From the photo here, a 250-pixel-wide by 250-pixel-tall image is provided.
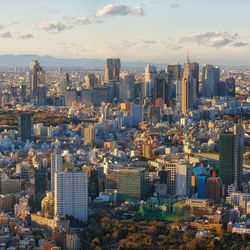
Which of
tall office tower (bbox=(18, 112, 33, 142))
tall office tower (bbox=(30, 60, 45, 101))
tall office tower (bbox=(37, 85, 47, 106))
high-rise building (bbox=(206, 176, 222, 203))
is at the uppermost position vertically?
tall office tower (bbox=(30, 60, 45, 101))

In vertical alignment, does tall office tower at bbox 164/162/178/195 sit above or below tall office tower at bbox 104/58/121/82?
below

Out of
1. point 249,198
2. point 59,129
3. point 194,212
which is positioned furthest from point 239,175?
point 59,129

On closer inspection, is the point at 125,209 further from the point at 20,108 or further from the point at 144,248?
the point at 20,108

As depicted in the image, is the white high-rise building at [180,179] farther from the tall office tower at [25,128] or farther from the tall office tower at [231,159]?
the tall office tower at [25,128]

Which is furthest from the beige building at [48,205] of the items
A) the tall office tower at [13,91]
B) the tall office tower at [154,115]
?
the tall office tower at [13,91]

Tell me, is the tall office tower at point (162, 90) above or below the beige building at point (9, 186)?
above

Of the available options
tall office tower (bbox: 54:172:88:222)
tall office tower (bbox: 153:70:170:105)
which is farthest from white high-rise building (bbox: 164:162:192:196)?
tall office tower (bbox: 153:70:170:105)

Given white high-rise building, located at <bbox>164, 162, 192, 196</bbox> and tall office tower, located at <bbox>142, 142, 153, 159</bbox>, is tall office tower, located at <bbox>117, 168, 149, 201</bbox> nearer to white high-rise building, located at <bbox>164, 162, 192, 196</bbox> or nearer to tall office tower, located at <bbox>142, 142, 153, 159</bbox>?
white high-rise building, located at <bbox>164, 162, 192, 196</bbox>
